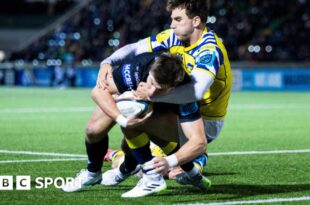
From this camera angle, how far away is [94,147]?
6.26m

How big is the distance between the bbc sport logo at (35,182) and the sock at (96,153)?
0.20 m

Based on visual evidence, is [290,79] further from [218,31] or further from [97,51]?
[97,51]

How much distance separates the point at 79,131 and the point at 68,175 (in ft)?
16.3

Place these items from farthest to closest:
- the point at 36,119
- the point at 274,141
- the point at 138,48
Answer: the point at 36,119, the point at 274,141, the point at 138,48

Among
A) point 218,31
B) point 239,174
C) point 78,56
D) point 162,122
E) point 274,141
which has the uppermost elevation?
point 162,122

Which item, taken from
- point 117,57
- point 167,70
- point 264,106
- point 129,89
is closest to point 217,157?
point 117,57

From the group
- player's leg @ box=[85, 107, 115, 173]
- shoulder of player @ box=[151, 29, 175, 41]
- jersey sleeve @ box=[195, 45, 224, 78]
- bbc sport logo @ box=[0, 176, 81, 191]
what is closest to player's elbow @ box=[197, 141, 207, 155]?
jersey sleeve @ box=[195, 45, 224, 78]

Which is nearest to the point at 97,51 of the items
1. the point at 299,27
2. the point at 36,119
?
the point at 299,27

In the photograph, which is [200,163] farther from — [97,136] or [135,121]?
[135,121]

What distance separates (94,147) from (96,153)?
5 centimetres

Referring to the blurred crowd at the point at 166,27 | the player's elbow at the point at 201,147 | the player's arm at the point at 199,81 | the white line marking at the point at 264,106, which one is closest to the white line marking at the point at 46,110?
the white line marking at the point at 264,106

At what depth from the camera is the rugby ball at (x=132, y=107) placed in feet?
18.6

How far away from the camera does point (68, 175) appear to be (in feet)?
23.1

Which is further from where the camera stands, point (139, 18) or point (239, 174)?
point (139, 18)
